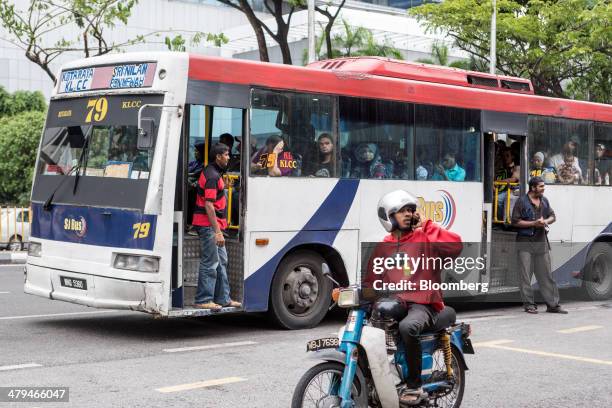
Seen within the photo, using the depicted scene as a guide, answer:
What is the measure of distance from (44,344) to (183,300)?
143 centimetres

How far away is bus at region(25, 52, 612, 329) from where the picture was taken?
9.66m

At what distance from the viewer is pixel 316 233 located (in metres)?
10.9

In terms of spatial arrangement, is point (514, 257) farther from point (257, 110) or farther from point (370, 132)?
point (257, 110)

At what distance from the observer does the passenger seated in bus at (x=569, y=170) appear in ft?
45.6

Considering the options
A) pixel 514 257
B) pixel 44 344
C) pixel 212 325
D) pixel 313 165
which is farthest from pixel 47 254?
pixel 514 257

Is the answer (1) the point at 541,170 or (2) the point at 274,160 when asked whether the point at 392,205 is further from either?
(1) the point at 541,170

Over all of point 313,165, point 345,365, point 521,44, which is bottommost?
point 345,365

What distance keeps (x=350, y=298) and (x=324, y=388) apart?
21.9 inches

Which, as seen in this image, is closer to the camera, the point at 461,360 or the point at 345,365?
the point at 345,365

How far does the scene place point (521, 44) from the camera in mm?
27938

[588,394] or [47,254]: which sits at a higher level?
[47,254]

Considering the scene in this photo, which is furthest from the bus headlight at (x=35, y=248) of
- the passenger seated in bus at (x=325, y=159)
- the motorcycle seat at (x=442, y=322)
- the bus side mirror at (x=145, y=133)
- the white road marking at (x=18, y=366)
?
the motorcycle seat at (x=442, y=322)

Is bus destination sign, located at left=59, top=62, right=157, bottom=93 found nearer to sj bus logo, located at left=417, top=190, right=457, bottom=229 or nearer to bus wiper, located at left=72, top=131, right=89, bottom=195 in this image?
bus wiper, located at left=72, top=131, right=89, bottom=195

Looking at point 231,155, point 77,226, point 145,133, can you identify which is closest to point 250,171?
point 231,155
